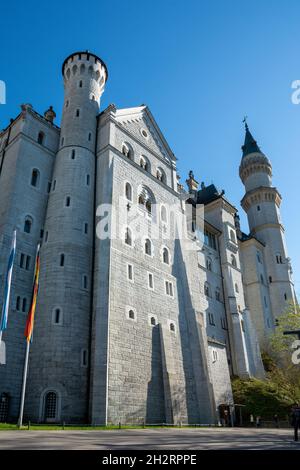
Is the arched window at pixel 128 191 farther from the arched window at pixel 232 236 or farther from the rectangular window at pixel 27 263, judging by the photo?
the arched window at pixel 232 236

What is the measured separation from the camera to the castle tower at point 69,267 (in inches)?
1065

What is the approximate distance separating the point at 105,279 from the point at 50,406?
386 inches

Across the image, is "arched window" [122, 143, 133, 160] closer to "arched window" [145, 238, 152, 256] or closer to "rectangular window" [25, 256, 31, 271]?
"arched window" [145, 238, 152, 256]

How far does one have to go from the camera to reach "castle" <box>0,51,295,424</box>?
2783 centimetres

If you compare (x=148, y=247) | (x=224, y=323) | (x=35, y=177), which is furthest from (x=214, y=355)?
(x=35, y=177)

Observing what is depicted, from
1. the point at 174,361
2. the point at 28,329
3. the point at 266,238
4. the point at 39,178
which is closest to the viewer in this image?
the point at 28,329

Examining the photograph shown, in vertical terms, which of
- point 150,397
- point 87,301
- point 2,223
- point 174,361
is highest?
point 2,223

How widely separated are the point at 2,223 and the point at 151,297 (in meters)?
14.3

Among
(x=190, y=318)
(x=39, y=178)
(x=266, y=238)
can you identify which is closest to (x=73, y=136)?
(x=39, y=178)

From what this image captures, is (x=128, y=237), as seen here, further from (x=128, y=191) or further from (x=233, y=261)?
(x=233, y=261)

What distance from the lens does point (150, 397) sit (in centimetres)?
3048

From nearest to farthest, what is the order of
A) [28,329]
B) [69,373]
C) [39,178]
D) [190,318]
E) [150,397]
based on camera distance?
[28,329] < [69,373] < [150,397] < [39,178] < [190,318]

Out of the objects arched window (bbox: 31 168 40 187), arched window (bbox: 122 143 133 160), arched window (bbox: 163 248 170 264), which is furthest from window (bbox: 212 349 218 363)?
arched window (bbox: 31 168 40 187)
